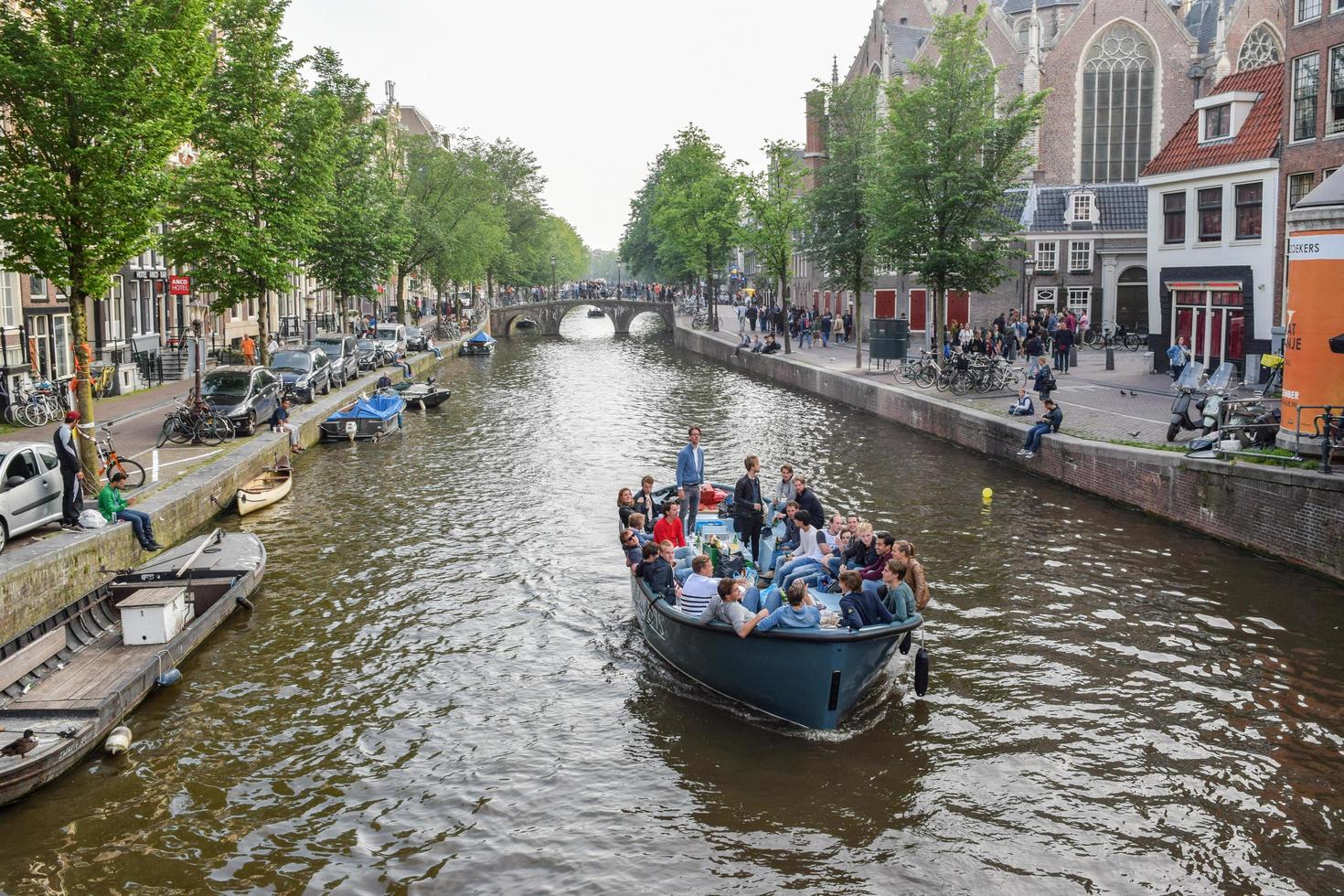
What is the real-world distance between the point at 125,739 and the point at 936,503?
1728cm

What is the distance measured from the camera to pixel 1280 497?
1933 centimetres

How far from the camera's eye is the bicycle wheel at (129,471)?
21.3m

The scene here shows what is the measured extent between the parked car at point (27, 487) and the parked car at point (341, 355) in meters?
24.0

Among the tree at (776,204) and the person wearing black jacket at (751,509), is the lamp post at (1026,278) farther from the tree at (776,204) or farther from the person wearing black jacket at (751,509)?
the person wearing black jacket at (751,509)

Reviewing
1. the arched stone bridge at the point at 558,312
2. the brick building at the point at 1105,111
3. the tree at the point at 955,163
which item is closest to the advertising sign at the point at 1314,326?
the tree at the point at 955,163

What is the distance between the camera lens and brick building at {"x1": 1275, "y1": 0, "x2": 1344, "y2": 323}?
29.8 metres

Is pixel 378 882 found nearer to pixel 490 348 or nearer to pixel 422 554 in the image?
pixel 422 554

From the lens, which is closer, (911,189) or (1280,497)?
(1280,497)

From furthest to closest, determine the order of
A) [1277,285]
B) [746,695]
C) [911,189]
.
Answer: [911,189] < [1277,285] < [746,695]

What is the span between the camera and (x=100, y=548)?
1725cm

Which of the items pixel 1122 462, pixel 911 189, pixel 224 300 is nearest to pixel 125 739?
pixel 1122 462

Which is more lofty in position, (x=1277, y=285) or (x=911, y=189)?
(x=911, y=189)

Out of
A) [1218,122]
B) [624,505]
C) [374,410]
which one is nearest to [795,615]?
[624,505]

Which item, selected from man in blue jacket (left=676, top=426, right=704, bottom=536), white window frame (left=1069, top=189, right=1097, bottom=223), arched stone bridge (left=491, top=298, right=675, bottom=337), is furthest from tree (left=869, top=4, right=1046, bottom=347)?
arched stone bridge (left=491, top=298, right=675, bottom=337)
